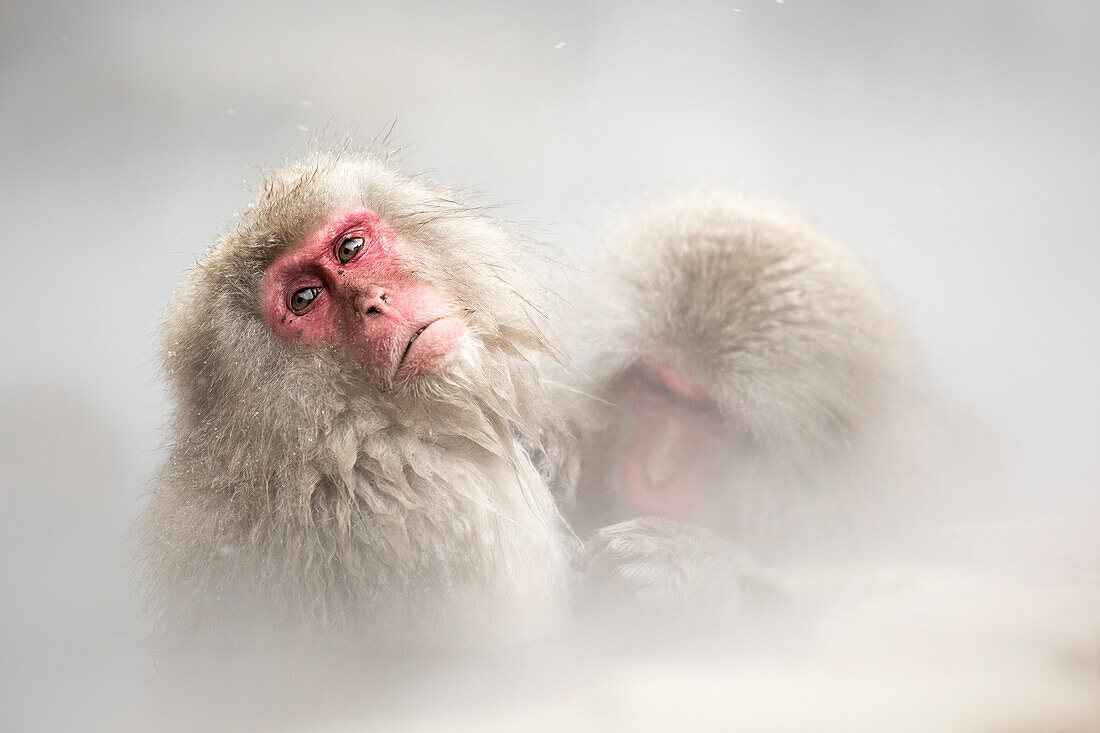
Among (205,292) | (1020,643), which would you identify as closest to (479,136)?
(205,292)

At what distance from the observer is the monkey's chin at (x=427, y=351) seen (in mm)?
1088

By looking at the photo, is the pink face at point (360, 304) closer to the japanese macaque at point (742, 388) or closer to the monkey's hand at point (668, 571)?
the monkey's hand at point (668, 571)

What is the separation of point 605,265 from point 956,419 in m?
0.76

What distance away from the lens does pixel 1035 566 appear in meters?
1.16

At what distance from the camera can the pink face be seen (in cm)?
108

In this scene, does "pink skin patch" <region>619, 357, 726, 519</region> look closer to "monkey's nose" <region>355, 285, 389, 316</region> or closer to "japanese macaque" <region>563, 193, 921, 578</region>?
"japanese macaque" <region>563, 193, 921, 578</region>

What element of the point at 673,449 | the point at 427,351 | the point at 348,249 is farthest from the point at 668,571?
the point at 348,249

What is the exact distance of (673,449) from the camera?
1.60m

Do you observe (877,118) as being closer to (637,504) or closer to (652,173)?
(652,173)

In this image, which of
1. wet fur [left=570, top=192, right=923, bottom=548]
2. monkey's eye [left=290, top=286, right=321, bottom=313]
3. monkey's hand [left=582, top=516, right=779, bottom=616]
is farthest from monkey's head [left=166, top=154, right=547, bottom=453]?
wet fur [left=570, top=192, right=923, bottom=548]

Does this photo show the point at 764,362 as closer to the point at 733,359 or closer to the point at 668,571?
the point at 733,359

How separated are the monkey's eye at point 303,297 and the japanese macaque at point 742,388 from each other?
0.62m

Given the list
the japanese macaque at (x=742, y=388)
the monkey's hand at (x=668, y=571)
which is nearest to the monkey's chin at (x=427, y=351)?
the monkey's hand at (x=668, y=571)

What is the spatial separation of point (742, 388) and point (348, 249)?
0.71 meters
